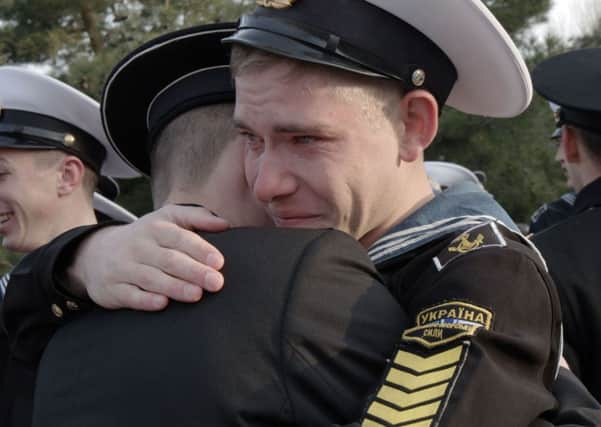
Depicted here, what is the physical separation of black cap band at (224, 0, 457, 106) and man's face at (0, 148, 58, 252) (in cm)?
218

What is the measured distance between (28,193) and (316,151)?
7.61 ft

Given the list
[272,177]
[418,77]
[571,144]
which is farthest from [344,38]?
[571,144]

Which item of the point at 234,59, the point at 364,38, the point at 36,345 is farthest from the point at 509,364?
the point at 36,345

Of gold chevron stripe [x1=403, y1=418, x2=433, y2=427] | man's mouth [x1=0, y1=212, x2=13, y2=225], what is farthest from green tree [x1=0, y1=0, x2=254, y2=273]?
gold chevron stripe [x1=403, y1=418, x2=433, y2=427]

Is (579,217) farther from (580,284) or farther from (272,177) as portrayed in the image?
(272,177)

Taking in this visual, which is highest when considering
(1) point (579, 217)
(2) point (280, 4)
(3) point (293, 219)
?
(2) point (280, 4)

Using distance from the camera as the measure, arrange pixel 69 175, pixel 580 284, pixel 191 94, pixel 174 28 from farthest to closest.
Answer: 1. pixel 174 28
2. pixel 69 175
3. pixel 580 284
4. pixel 191 94

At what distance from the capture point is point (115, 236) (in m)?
1.56

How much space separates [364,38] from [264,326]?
0.65m

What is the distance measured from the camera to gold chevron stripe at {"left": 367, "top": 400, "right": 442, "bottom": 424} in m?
1.26

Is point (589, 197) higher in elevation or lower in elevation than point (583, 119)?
lower

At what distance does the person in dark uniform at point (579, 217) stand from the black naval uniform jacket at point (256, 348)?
146 cm

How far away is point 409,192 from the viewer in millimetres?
1789

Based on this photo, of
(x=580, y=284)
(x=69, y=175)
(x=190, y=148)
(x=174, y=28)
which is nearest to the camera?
(x=190, y=148)
